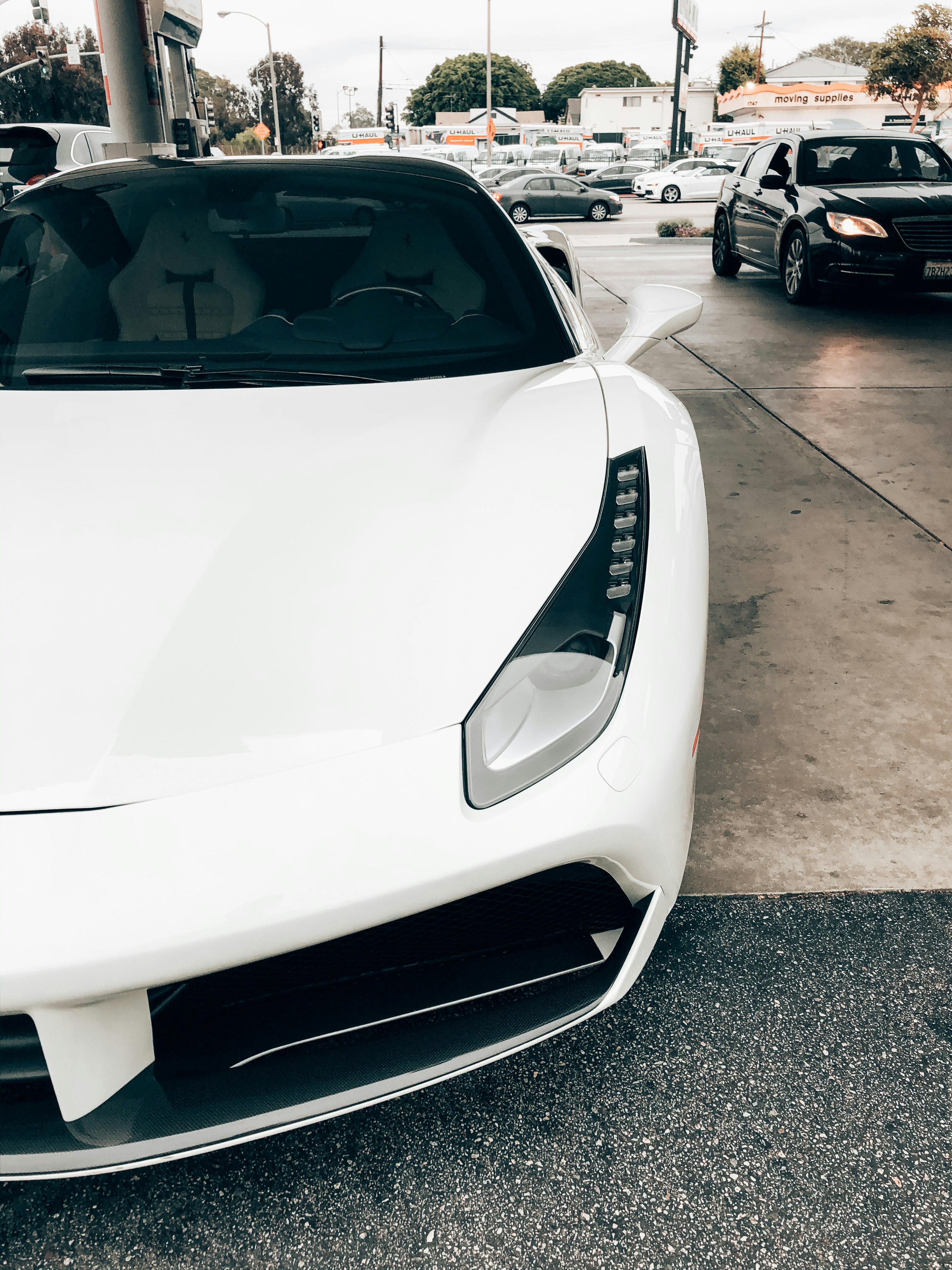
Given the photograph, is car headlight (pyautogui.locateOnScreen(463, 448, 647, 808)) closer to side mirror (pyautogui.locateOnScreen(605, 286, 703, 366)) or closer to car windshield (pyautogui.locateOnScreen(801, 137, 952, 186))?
side mirror (pyautogui.locateOnScreen(605, 286, 703, 366))

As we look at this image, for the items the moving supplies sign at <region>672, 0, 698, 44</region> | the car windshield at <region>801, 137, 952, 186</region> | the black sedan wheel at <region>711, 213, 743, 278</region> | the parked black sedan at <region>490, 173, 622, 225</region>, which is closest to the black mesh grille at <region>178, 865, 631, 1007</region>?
the car windshield at <region>801, 137, 952, 186</region>

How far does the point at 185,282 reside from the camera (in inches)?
90.0

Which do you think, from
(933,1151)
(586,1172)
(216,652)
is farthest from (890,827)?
(216,652)

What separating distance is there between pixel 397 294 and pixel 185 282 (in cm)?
50

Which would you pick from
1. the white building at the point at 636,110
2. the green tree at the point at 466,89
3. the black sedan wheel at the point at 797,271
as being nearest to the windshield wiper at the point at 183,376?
the black sedan wheel at the point at 797,271

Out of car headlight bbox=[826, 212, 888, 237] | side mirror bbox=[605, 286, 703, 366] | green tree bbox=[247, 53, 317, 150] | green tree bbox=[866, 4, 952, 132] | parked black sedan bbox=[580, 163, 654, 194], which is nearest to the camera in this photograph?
side mirror bbox=[605, 286, 703, 366]

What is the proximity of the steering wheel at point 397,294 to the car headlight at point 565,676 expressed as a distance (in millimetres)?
1033

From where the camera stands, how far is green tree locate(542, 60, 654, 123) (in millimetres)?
91500

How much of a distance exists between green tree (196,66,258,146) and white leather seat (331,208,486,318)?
226 feet

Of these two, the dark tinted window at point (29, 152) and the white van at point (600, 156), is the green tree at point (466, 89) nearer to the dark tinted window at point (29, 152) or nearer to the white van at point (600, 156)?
the white van at point (600, 156)

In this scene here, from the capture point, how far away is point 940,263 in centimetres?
710

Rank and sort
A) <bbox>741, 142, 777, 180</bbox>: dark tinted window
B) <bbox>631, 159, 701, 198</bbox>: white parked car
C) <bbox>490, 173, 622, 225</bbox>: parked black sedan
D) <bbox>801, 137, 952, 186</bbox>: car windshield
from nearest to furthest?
1. <bbox>801, 137, 952, 186</bbox>: car windshield
2. <bbox>741, 142, 777, 180</bbox>: dark tinted window
3. <bbox>490, 173, 622, 225</bbox>: parked black sedan
4. <bbox>631, 159, 701, 198</bbox>: white parked car

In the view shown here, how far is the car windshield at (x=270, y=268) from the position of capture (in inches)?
81.5

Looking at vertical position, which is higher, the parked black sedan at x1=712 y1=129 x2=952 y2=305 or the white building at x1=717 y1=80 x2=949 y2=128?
the white building at x1=717 y1=80 x2=949 y2=128
